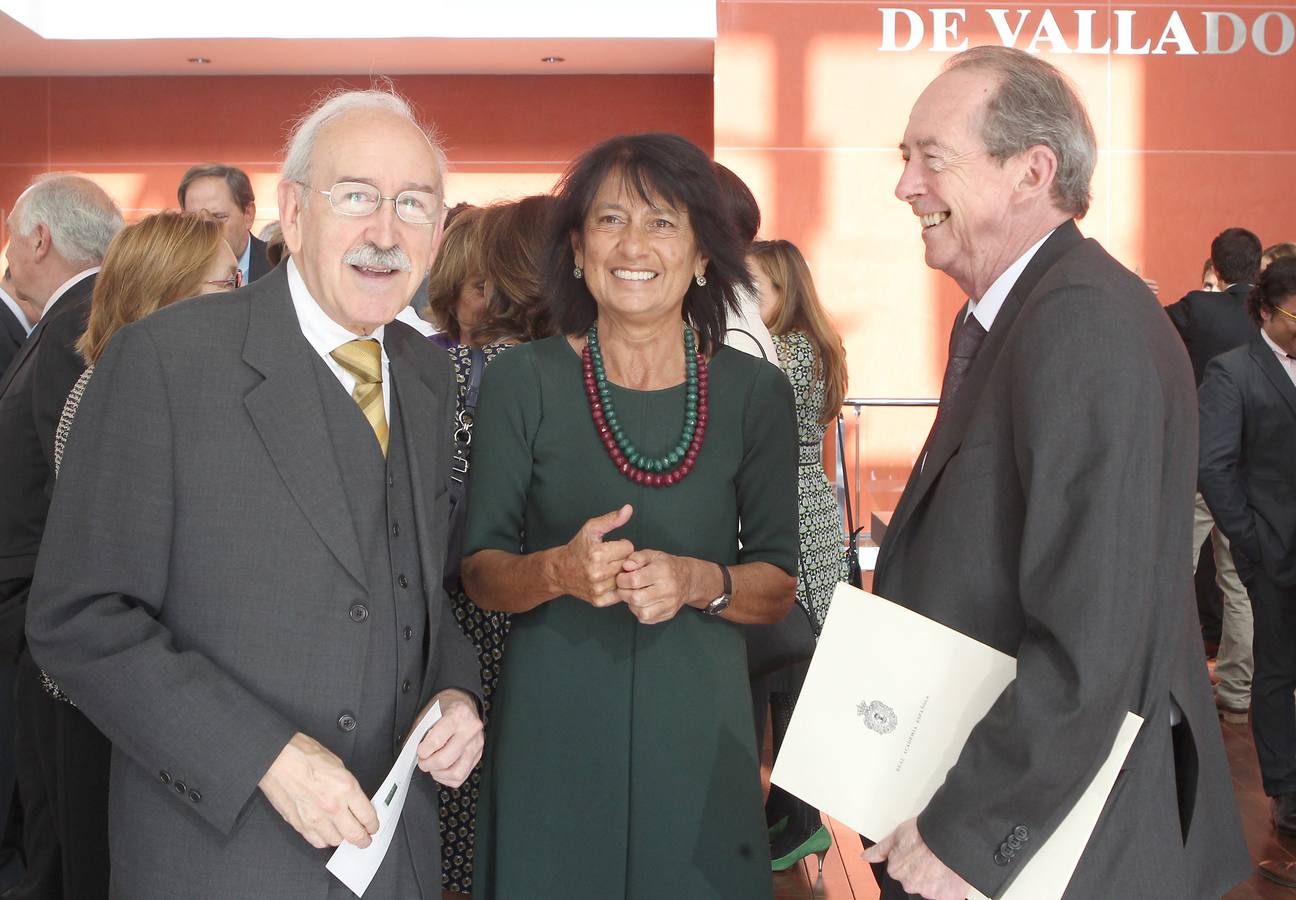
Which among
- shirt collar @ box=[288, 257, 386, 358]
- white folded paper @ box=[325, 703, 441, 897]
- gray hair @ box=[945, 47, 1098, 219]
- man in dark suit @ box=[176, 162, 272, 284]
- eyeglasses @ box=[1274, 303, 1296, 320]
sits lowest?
white folded paper @ box=[325, 703, 441, 897]

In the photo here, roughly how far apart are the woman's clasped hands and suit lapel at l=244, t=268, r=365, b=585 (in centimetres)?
38

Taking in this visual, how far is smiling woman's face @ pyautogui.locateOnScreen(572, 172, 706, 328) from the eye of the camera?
7.50 feet

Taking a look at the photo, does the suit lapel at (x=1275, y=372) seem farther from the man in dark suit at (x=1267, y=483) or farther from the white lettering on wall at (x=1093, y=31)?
the white lettering on wall at (x=1093, y=31)

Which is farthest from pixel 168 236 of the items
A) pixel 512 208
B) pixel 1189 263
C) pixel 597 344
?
pixel 1189 263

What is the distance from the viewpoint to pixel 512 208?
3.20m

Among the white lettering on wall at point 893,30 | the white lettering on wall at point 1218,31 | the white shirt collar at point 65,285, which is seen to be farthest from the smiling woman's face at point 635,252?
the white lettering on wall at point 1218,31

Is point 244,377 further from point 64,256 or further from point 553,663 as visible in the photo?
point 64,256

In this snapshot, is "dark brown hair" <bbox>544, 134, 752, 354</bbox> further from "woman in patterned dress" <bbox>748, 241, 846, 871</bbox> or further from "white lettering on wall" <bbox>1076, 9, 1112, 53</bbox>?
"white lettering on wall" <bbox>1076, 9, 1112, 53</bbox>

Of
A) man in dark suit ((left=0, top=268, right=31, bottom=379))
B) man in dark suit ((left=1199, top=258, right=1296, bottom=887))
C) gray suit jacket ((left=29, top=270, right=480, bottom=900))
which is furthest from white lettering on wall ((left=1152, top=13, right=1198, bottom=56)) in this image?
gray suit jacket ((left=29, top=270, right=480, bottom=900))

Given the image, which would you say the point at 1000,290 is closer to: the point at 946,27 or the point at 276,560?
the point at 276,560

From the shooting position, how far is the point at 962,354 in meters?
1.91

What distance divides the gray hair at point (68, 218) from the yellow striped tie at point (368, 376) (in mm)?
2290

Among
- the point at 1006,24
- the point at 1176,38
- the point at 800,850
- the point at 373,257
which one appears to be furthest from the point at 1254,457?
the point at 1176,38

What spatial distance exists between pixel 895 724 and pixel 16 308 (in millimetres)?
3684
